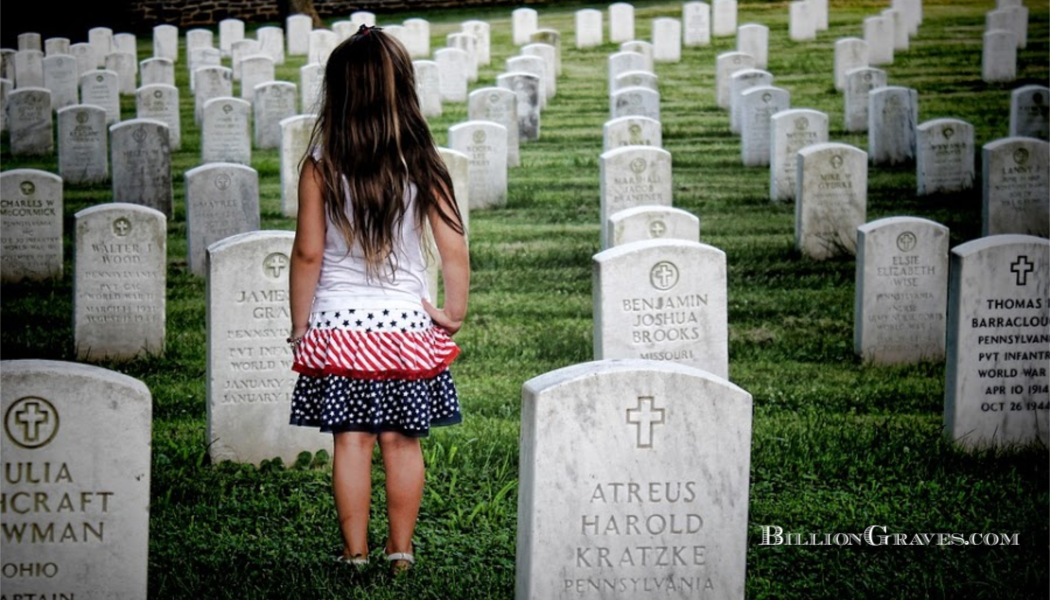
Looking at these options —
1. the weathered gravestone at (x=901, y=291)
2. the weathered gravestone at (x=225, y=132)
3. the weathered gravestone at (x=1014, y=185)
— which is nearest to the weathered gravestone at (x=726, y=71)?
the weathered gravestone at (x=225, y=132)

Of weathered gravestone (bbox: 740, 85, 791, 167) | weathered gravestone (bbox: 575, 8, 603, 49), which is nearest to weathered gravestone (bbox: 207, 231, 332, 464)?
weathered gravestone (bbox: 740, 85, 791, 167)

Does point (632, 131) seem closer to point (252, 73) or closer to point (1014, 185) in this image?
point (1014, 185)

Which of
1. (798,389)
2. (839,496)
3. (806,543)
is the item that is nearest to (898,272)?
(798,389)

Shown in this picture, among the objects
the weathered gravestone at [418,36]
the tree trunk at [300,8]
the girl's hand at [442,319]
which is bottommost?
the girl's hand at [442,319]

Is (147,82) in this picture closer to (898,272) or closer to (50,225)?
(50,225)

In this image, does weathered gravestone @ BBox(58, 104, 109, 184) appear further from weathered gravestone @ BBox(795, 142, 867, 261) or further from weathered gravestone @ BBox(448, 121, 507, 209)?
weathered gravestone @ BBox(795, 142, 867, 261)

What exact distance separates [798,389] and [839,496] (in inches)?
79.1

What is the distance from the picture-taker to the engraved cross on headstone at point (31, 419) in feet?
16.0

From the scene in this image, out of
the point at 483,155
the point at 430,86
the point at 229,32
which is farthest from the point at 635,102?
the point at 229,32

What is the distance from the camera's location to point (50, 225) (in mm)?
12281

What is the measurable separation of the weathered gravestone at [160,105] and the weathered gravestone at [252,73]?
12.6 ft

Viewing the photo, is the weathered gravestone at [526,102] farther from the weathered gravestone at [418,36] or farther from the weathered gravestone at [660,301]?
the weathered gravestone at [660,301]

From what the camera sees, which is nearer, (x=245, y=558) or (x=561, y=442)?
(x=561, y=442)

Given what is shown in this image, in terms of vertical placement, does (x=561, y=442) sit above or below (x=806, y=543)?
above
